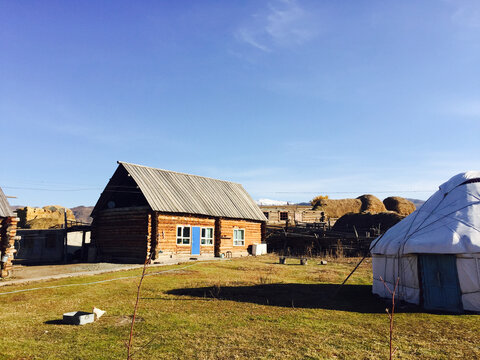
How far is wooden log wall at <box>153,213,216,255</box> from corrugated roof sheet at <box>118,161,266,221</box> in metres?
0.64

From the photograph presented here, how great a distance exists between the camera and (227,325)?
891cm

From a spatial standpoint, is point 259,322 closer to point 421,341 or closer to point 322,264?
point 421,341

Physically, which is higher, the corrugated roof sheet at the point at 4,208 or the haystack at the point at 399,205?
the haystack at the point at 399,205

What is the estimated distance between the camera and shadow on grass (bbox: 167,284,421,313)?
455 inches

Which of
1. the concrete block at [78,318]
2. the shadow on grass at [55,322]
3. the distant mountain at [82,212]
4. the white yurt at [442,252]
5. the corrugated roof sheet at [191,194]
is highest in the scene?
the distant mountain at [82,212]

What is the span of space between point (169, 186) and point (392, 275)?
1890cm

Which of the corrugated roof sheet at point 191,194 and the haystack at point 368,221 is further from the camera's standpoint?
the haystack at point 368,221

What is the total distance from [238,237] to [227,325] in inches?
874

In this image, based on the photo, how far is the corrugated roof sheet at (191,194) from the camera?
2594cm

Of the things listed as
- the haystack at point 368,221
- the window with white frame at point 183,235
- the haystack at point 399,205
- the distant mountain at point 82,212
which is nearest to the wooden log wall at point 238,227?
the window with white frame at point 183,235

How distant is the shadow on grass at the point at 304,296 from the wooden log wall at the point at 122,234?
11242 mm

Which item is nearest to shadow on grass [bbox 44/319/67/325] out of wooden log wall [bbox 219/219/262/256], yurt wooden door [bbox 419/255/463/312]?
yurt wooden door [bbox 419/255/463/312]

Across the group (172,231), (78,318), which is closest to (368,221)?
(172,231)

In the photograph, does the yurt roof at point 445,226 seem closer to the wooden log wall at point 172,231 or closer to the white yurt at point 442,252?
the white yurt at point 442,252
